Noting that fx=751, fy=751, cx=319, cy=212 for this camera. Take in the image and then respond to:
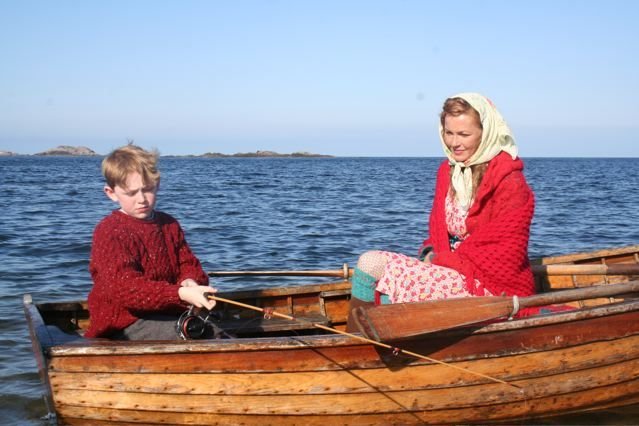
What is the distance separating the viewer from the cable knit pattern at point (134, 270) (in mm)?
4305

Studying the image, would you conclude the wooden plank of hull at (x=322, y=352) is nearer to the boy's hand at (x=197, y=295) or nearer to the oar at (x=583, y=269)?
the boy's hand at (x=197, y=295)

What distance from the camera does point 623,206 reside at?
79.0 ft

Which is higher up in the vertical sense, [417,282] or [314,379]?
[417,282]

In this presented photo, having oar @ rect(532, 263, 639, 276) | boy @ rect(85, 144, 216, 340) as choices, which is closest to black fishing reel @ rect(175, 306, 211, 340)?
boy @ rect(85, 144, 216, 340)

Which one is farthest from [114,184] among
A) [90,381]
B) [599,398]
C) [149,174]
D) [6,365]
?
[599,398]

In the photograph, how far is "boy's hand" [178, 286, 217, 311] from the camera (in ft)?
13.7

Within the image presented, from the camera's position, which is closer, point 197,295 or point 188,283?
point 197,295

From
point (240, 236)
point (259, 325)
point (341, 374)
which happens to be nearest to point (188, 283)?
point (341, 374)

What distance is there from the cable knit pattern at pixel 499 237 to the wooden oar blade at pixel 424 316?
0.91 feet

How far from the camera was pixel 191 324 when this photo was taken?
454 centimetres

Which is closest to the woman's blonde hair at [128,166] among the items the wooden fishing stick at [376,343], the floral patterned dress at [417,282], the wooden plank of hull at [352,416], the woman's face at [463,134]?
the wooden fishing stick at [376,343]

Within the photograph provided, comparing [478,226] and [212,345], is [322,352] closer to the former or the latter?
[212,345]

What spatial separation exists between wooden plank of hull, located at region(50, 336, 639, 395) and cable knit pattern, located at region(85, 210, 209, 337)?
36cm

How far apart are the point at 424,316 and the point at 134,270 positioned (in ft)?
5.56
